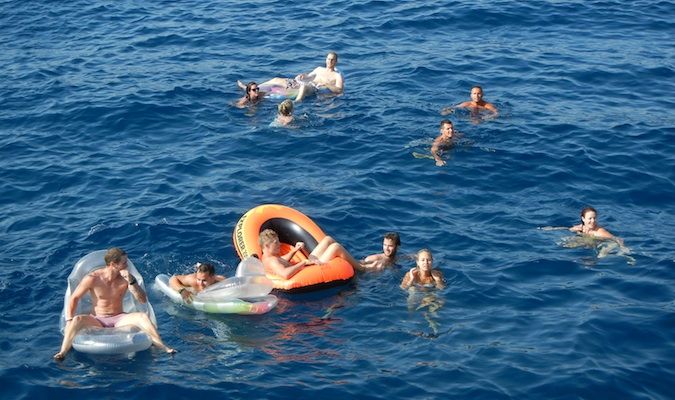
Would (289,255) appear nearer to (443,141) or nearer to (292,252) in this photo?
(292,252)

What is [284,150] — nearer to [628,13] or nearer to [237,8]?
[237,8]

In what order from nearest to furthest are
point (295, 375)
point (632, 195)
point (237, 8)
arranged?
point (295, 375)
point (632, 195)
point (237, 8)

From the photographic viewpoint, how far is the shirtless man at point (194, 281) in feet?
40.5

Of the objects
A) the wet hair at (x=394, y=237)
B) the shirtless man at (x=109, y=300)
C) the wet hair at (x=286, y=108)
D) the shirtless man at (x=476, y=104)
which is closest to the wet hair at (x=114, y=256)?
the shirtless man at (x=109, y=300)

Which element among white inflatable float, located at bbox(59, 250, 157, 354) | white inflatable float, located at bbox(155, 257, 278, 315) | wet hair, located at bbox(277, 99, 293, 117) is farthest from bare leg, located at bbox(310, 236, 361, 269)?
wet hair, located at bbox(277, 99, 293, 117)

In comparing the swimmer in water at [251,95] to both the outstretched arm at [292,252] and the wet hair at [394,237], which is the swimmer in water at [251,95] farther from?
the wet hair at [394,237]

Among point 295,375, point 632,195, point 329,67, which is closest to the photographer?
point 295,375

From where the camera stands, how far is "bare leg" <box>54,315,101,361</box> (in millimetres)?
11070

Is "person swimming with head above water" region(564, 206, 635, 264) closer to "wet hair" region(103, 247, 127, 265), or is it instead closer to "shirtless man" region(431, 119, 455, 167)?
"shirtless man" region(431, 119, 455, 167)

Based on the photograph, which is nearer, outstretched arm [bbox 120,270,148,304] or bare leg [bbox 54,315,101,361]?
bare leg [bbox 54,315,101,361]

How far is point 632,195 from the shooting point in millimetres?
15594

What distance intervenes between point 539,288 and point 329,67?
8527 millimetres

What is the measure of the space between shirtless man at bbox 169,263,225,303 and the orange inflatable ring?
83 cm

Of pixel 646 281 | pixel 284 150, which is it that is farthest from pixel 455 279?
pixel 284 150
